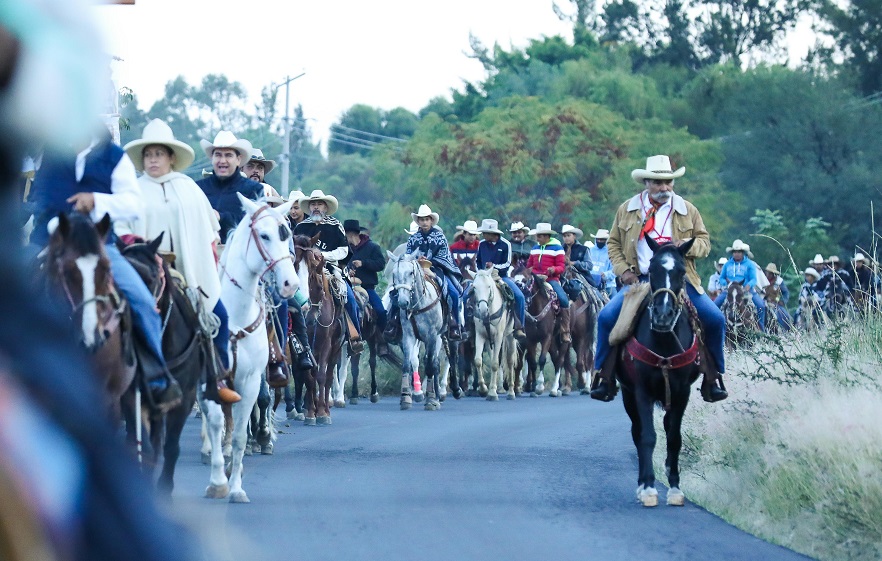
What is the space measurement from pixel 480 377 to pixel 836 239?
1242 inches

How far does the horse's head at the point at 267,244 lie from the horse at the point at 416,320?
11.0 meters

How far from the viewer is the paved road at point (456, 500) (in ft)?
28.6

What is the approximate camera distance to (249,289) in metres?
11.4

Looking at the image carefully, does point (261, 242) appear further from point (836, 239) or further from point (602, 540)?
point (836, 239)

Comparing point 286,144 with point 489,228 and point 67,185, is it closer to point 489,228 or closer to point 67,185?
point 489,228

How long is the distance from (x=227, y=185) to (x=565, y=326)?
1547 cm

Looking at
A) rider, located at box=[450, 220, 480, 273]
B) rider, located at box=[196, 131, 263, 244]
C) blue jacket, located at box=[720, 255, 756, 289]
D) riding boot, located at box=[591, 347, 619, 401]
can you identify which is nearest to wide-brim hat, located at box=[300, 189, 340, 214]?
rider, located at box=[196, 131, 263, 244]

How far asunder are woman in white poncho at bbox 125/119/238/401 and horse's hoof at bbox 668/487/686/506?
3462 millimetres

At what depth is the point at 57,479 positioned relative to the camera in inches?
49.4

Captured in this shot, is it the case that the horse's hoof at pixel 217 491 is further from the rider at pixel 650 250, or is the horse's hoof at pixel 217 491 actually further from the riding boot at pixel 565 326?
the riding boot at pixel 565 326

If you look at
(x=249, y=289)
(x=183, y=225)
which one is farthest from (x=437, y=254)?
(x=183, y=225)

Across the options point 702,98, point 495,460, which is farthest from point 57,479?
point 702,98

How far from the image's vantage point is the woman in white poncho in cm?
1006

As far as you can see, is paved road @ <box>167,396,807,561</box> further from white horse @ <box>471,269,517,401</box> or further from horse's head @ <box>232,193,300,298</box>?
white horse @ <box>471,269,517,401</box>
